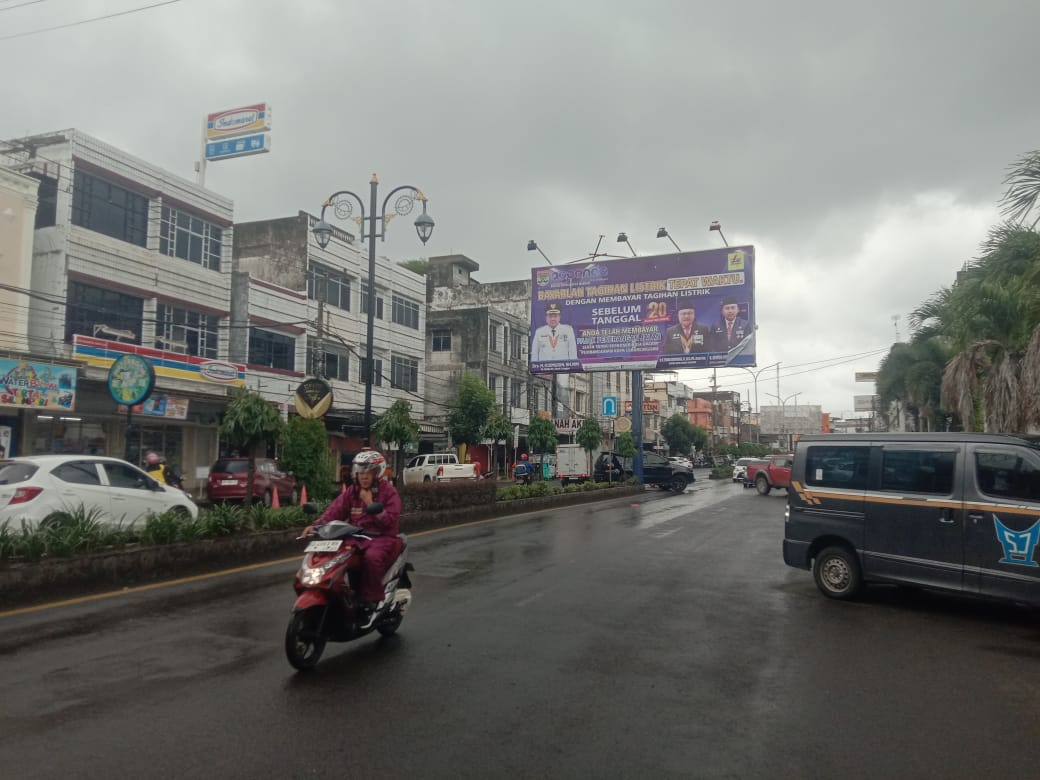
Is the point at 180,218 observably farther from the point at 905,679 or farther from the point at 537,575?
the point at 905,679

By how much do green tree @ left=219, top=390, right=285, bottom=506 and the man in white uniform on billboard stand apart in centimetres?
1819

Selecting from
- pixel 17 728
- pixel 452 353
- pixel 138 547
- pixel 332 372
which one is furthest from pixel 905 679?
pixel 452 353

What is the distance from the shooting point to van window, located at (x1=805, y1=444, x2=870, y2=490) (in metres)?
8.48

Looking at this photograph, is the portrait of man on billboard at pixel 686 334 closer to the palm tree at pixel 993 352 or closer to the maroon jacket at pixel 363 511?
the palm tree at pixel 993 352

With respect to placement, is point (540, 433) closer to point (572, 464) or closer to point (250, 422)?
point (572, 464)

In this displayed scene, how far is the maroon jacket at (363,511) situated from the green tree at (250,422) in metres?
7.77

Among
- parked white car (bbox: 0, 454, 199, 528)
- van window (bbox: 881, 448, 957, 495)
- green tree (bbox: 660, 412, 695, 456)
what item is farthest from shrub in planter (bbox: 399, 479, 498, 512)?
green tree (bbox: 660, 412, 695, 456)

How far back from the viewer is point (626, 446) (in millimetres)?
36625

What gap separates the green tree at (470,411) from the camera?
3803 centimetres

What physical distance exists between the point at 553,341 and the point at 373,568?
83.9ft

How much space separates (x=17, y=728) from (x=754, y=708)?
178 inches

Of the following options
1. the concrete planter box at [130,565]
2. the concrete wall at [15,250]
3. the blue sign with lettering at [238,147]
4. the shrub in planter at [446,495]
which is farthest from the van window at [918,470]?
the blue sign with lettering at [238,147]

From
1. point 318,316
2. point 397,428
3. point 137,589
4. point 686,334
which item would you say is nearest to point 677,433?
point 686,334

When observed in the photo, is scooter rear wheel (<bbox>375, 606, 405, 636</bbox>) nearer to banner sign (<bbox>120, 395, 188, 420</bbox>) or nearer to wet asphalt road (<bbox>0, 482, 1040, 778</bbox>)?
wet asphalt road (<bbox>0, 482, 1040, 778</bbox>)
